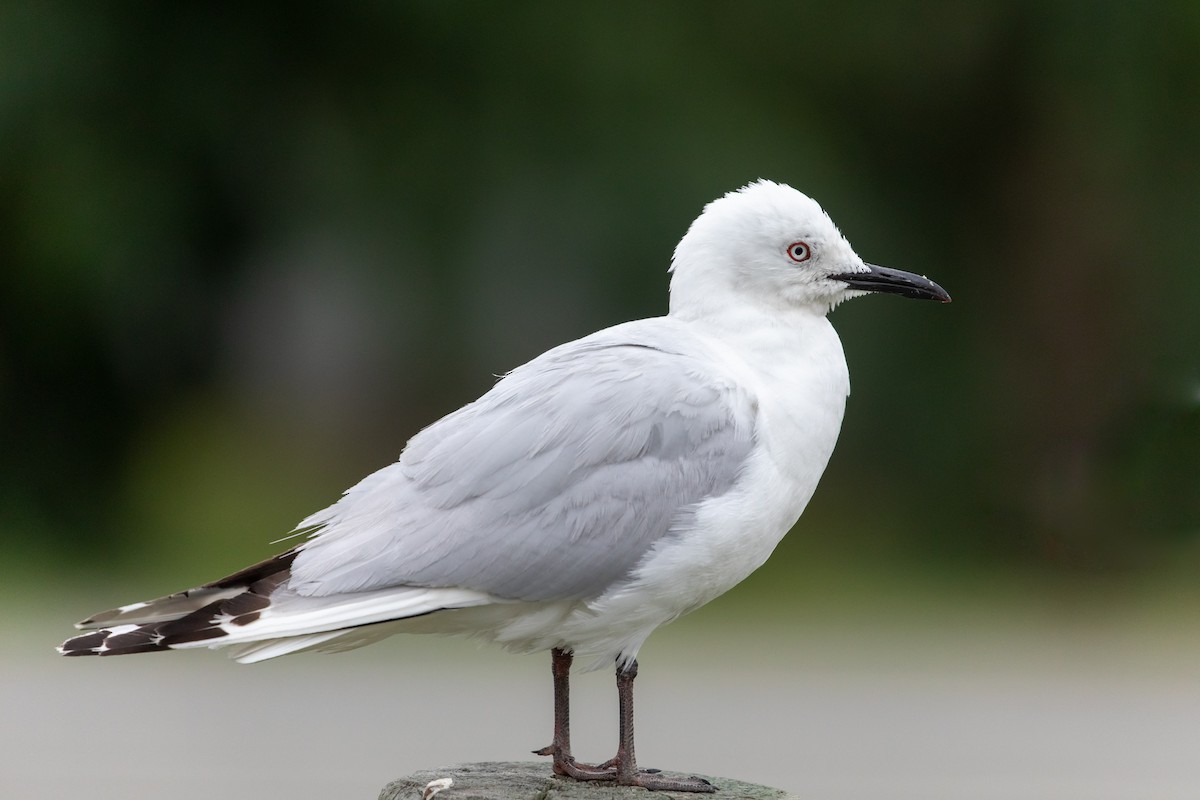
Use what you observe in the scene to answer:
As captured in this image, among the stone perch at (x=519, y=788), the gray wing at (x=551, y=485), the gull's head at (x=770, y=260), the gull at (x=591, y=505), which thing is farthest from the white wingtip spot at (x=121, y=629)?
the gull's head at (x=770, y=260)

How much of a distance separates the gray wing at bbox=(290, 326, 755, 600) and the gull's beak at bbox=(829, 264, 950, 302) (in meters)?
0.50

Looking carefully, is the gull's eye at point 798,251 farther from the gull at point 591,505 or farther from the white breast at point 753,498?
the white breast at point 753,498

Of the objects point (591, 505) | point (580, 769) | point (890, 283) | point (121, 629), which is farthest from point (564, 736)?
point (890, 283)

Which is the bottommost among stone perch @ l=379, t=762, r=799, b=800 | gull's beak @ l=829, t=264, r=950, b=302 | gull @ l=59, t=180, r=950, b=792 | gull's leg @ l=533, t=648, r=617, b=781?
stone perch @ l=379, t=762, r=799, b=800

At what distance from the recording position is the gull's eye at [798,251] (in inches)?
157

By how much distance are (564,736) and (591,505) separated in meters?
0.66

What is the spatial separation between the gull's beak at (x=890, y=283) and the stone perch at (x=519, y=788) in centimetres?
136

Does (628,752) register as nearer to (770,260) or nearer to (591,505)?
(591,505)

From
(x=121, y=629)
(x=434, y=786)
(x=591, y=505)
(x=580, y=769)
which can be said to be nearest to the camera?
(x=121, y=629)

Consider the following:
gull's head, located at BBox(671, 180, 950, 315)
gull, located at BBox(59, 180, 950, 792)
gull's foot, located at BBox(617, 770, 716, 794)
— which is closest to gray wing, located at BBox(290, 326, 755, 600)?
gull, located at BBox(59, 180, 950, 792)

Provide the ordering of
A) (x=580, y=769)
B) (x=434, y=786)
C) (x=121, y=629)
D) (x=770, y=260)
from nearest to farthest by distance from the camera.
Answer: (x=121, y=629) → (x=434, y=786) → (x=580, y=769) → (x=770, y=260)

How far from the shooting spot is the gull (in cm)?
348

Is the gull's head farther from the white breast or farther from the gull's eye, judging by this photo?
the white breast

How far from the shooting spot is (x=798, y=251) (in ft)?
13.1
